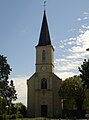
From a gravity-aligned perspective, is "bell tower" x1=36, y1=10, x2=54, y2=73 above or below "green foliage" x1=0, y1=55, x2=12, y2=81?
above

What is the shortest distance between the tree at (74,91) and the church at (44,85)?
427 cm

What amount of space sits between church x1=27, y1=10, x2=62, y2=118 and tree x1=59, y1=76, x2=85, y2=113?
168 inches

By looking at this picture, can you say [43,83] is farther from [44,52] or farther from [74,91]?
[74,91]

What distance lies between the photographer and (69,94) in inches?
2323

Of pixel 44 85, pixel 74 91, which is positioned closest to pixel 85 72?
pixel 74 91

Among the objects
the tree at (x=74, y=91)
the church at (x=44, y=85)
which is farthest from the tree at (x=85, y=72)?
the church at (x=44, y=85)

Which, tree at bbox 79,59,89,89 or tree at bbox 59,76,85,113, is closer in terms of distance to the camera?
tree at bbox 79,59,89,89

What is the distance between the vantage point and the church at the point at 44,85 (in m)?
64.0

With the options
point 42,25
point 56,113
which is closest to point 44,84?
point 56,113

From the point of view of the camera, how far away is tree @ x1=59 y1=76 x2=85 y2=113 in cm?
5884

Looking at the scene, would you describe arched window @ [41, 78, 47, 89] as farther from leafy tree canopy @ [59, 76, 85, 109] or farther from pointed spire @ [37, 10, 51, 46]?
pointed spire @ [37, 10, 51, 46]

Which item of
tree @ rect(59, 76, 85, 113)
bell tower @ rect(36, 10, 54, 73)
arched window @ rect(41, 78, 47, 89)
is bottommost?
tree @ rect(59, 76, 85, 113)

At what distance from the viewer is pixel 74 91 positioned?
193 feet

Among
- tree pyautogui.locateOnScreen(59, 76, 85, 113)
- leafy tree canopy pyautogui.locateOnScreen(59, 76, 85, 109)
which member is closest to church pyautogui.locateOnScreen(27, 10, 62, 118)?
tree pyautogui.locateOnScreen(59, 76, 85, 113)
